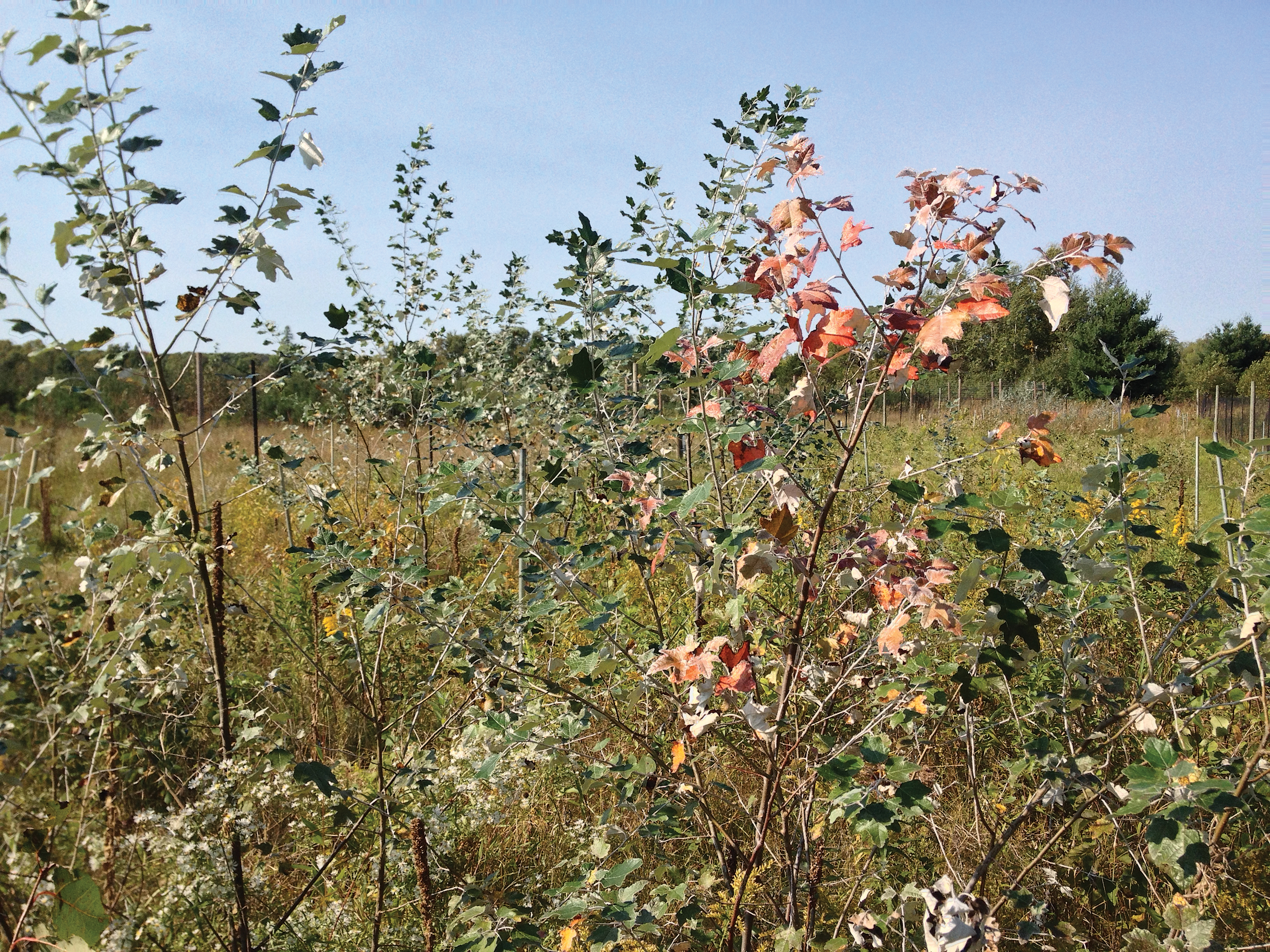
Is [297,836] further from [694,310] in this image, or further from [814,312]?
[814,312]

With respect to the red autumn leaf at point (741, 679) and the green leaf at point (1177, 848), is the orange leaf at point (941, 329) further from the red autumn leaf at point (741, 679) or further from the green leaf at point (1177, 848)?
the green leaf at point (1177, 848)

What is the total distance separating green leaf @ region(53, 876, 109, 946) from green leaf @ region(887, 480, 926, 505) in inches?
48.7

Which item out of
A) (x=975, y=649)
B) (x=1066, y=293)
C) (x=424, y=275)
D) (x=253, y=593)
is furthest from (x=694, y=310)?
(x=253, y=593)

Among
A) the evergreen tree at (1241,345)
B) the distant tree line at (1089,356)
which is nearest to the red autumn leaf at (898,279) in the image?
the distant tree line at (1089,356)

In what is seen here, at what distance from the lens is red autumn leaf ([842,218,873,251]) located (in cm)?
115

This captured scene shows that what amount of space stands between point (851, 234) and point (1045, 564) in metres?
0.57

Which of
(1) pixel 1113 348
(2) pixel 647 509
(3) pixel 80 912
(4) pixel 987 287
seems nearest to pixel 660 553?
(2) pixel 647 509

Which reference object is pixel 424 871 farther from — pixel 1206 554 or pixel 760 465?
pixel 1206 554

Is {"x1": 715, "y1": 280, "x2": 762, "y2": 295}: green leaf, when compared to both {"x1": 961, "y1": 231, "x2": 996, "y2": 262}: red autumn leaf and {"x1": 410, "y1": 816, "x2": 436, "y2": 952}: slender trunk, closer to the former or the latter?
{"x1": 961, "y1": 231, "x2": 996, "y2": 262}: red autumn leaf

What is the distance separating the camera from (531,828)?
2.23m

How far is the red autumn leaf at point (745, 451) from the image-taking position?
1246 millimetres

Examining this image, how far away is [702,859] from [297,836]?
3.80 ft

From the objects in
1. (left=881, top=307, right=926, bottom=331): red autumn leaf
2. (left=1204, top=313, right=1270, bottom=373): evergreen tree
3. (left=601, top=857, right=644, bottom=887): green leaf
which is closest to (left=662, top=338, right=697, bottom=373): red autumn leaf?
(left=881, top=307, right=926, bottom=331): red autumn leaf

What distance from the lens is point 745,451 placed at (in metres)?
1.25
